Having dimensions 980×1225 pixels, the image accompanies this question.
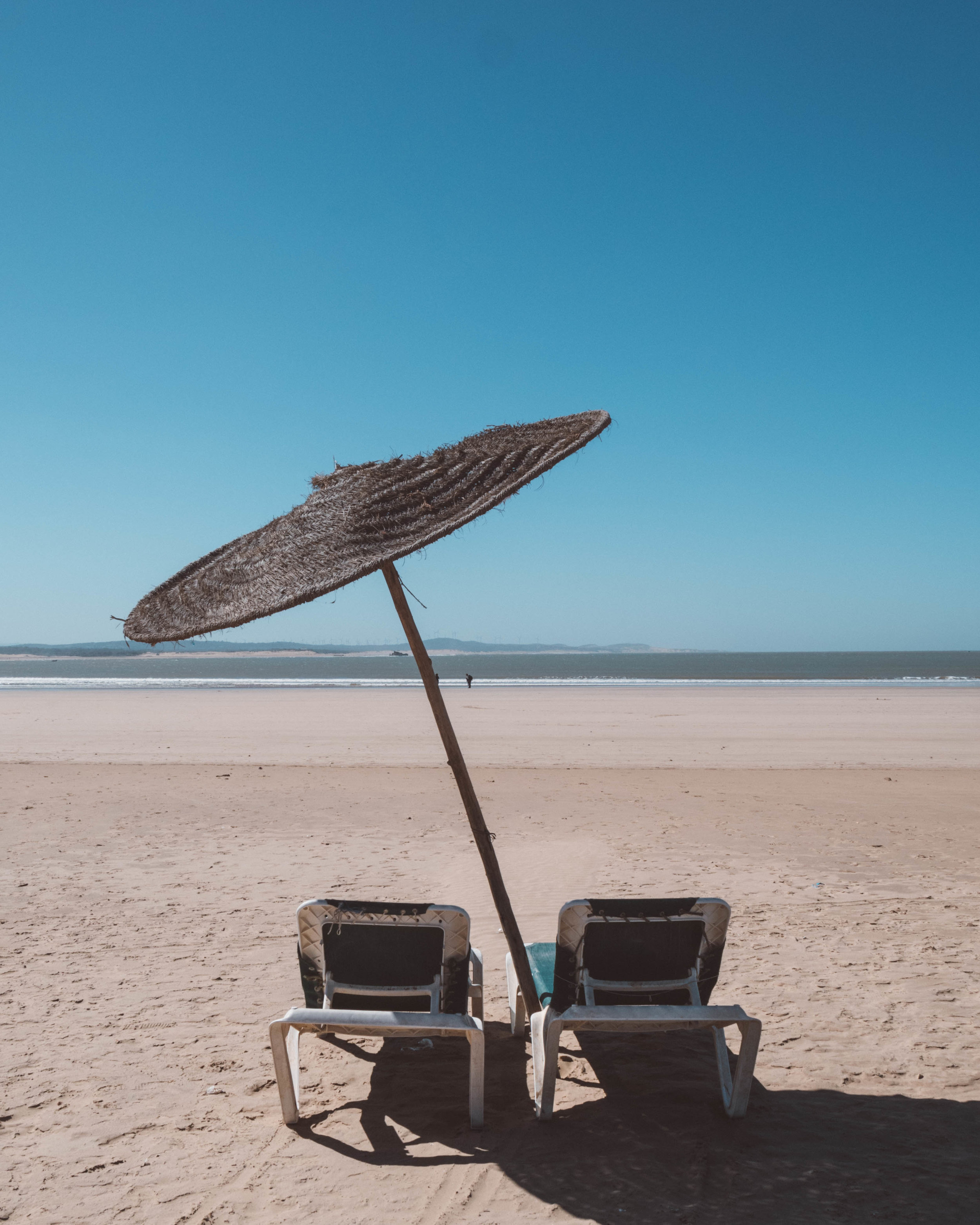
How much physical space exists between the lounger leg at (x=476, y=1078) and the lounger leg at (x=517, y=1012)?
0.95 meters

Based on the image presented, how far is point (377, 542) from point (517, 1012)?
271cm

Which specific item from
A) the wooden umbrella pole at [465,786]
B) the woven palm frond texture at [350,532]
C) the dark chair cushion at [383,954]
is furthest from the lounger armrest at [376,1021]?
the woven palm frond texture at [350,532]

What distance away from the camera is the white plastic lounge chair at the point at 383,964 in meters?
3.44

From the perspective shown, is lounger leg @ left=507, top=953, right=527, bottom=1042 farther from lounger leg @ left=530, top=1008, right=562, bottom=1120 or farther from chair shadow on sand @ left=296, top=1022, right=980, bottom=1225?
lounger leg @ left=530, top=1008, right=562, bottom=1120

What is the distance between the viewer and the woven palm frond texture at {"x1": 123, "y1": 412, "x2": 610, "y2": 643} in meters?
3.15

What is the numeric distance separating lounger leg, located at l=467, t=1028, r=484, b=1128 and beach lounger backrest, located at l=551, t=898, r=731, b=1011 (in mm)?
343

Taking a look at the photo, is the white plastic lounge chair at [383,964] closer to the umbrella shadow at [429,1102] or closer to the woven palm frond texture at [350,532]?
the umbrella shadow at [429,1102]

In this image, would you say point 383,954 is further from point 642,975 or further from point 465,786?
point 642,975

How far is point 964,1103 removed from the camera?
12.1 ft

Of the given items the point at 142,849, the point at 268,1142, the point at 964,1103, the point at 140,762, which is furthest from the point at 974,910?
the point at 140,762

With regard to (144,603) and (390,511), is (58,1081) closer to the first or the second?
(144,603)

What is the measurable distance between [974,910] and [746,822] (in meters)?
3.28

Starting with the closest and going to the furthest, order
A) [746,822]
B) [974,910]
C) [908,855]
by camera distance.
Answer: [974,910] < [908,855] < [746,822]

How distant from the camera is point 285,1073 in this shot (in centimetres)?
344
